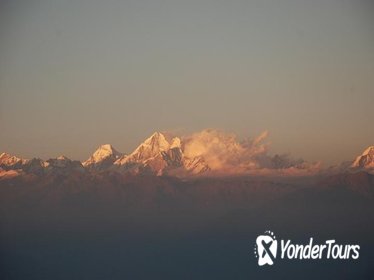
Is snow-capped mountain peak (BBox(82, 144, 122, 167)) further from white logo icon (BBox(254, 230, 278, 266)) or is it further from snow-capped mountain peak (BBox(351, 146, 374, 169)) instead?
snow-capped mountain peak (BBox(351, 146, 374, 169))

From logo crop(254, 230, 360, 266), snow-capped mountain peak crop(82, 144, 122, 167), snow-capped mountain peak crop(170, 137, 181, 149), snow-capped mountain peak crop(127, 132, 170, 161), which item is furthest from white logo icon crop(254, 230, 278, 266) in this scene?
snow-capped mountain peak crop(82, 144, 122, 167)

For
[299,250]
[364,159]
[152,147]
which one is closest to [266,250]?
[299,250]

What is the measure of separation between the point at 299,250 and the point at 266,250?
0.42 metres

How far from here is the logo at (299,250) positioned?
11.3 meters

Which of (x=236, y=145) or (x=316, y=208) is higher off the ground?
(x=236, y=145)

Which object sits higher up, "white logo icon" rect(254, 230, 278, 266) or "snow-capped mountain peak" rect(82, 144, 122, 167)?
"snow-capped mountain peak" rect(82, 144, 122, 167)

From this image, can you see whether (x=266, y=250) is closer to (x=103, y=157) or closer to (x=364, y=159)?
(x=364, y=159)

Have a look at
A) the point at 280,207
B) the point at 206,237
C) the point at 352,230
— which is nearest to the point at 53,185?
Result: the point at 206,237

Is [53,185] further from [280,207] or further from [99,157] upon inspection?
[280,207]

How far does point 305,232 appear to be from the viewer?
1141cm

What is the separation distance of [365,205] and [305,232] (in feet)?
2.94

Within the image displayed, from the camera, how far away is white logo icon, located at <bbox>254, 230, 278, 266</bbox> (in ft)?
37.0

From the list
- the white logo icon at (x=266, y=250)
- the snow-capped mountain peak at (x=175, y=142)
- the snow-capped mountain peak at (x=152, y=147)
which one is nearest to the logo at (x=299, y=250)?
the white logo icon at (x=266, y=250)

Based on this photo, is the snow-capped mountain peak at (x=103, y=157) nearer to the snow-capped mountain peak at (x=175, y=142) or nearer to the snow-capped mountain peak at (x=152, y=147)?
the snow-capped mountain peak at (x=152, y=147)
